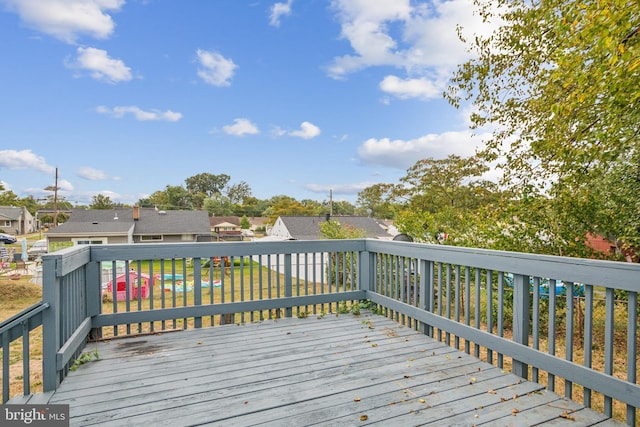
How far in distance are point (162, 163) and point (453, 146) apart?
2620 cm

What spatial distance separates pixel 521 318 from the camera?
248 centimetres

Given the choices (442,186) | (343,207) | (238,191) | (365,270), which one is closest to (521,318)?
(365,270)

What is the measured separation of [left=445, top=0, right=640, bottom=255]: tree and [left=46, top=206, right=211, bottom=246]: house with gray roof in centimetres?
1926

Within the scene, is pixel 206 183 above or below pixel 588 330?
above

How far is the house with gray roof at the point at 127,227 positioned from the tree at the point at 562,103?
19255 mm

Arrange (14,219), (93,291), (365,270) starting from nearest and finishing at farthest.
→ (93,291)
(365,270)
(14,219)

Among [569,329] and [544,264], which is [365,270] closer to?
[544,264]

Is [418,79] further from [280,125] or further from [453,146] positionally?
[280,125]

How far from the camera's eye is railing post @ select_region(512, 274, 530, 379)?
2457mm

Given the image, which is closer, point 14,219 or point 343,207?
point 14,219

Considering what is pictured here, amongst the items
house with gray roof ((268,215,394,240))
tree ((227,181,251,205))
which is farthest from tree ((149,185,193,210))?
house with gray roof ((268,215,394,240))

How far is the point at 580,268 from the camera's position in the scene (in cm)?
207

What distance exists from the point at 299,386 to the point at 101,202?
166ft
